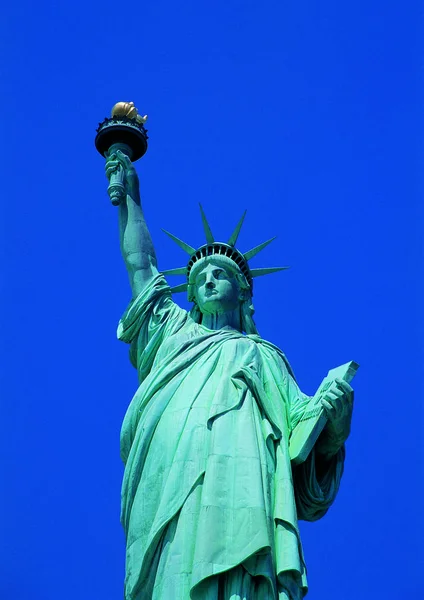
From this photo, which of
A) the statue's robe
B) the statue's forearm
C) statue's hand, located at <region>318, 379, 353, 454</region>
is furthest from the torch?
statue's hand, located at <region>318, 379, 353, 454</region>

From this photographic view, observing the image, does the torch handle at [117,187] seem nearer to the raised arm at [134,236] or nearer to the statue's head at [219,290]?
the raised arm at [134,236]

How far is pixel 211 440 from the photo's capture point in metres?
12.9

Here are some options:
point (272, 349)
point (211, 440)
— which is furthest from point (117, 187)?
point (211, 440)

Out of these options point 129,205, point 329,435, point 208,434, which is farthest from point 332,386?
point 129,205

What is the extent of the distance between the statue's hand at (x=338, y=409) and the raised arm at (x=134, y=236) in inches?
111

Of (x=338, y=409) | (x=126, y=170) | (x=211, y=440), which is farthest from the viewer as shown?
(x=126, y=170)

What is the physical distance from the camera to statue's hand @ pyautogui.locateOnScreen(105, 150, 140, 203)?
51.3 feet

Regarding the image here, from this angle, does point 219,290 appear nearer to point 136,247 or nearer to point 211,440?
point 136,247

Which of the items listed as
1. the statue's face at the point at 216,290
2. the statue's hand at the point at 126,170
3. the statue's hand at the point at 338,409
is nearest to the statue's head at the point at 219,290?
the statue's face at the point at 216,290

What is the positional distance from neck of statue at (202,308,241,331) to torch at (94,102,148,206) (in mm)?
2309

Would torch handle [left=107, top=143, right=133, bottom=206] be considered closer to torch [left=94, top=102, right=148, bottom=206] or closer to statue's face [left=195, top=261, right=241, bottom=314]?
torch [left=94, top=102, right=148, bottom=206]

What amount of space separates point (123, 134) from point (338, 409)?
4.75 m

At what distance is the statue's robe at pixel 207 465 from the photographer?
12078 millimetres

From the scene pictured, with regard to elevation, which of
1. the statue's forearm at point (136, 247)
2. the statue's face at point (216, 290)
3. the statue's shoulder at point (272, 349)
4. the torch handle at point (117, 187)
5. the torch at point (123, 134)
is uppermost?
the torch at point (123, 134)
